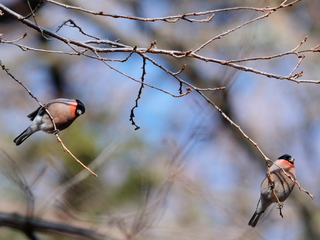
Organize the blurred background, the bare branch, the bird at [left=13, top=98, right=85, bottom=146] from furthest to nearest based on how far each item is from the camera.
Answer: the blurred background → the bird at [left=13, top=98, right=85, bottom=146] → the bare branch

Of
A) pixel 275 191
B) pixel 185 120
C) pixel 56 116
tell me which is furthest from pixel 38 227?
pixel 185 120

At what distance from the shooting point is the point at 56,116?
2416 mm

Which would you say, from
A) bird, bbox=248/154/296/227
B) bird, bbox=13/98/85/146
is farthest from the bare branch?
bird, bbox=248/154/296/227

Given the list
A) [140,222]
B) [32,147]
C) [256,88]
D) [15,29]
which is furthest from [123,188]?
[256,88]

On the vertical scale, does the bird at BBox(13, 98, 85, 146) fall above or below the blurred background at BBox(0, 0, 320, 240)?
below

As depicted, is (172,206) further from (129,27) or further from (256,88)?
(256,88)

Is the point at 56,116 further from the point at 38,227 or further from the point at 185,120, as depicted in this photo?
the point at 185,120

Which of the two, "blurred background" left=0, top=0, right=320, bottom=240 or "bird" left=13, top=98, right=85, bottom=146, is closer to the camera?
"bird" left=13, top=98, right=85, bottom=146

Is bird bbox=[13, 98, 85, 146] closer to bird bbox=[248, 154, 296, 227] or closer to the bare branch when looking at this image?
the bare branch

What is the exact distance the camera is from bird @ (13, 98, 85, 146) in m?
2.38

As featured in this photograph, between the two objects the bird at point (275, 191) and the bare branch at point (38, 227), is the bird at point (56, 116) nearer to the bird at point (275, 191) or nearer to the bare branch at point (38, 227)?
the bare branch at point (38, 227)

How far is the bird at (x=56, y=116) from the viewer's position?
7.80 ft

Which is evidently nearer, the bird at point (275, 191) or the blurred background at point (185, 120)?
the bird at point (275, 191)

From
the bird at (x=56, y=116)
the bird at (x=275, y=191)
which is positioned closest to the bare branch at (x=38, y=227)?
the bird at (x=56, y=116)
